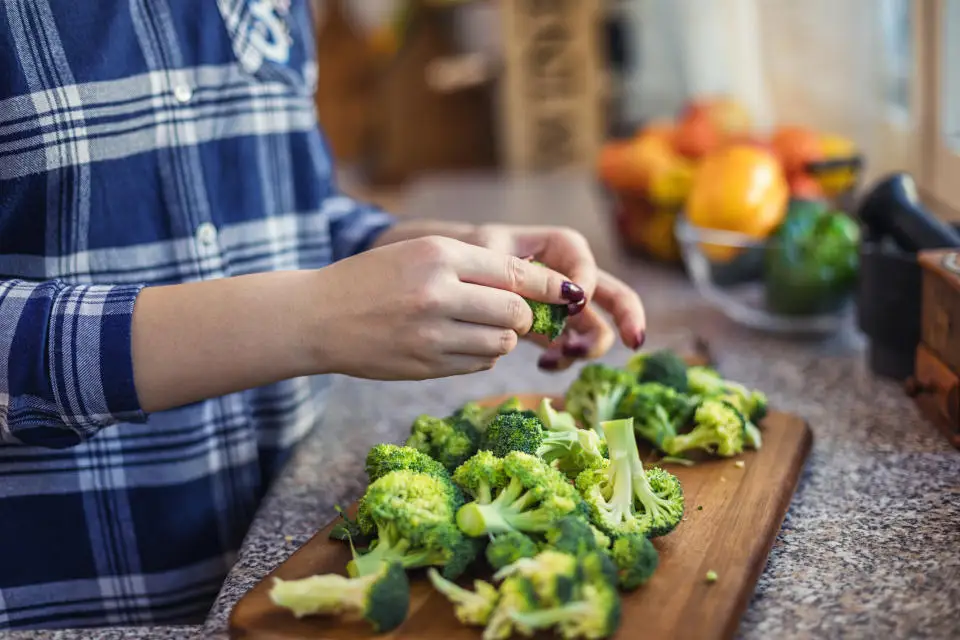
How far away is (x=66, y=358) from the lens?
2.55ft

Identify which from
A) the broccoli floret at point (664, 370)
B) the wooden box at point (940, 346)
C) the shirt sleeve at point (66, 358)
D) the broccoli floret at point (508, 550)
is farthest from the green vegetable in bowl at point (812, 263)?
the shirt sleeve at point (66, 358)

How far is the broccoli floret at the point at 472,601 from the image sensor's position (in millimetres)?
638

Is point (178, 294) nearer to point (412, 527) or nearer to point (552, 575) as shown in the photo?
point (412, 527)

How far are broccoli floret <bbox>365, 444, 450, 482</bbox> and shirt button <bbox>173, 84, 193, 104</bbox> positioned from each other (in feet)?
1.57

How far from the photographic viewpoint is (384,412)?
4.13 feet

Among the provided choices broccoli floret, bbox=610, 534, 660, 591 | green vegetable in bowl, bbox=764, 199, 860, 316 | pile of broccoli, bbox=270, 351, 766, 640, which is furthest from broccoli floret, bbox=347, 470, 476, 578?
green vegetable in bowl, bbox=764, 199, 860, 316

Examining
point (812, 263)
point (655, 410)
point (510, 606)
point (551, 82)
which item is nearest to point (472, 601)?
point (510, 606)

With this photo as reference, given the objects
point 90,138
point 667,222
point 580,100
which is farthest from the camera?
point 580,100

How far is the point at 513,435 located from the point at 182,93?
0.54 m

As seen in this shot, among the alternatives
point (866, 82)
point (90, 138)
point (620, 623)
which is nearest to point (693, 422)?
point (620, 623)

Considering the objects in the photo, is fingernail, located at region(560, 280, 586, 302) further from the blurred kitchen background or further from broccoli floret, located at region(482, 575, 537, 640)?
the blurred kitchen background

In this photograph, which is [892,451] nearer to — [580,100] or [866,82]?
[866,82]

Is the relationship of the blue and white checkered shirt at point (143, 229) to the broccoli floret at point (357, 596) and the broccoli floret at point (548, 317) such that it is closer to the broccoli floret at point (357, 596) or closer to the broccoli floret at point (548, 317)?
the broccoli floret at point (357, 596)

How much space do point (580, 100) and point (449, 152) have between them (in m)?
1.06
